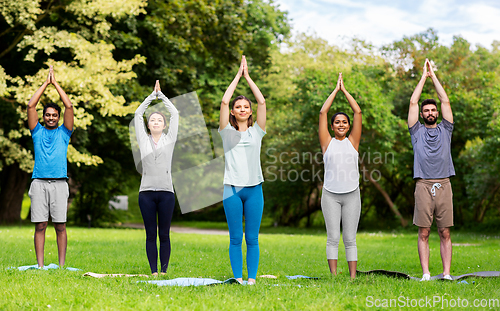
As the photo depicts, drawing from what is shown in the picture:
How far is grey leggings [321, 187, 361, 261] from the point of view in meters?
5.76

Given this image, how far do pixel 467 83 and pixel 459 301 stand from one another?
17.0 meters

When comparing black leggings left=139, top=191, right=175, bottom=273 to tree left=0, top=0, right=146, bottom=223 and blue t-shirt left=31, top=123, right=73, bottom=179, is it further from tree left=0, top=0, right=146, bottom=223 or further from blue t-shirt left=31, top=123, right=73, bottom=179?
tree left=0, top=0, right=146, bottom=223

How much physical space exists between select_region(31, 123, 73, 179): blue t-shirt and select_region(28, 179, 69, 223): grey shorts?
0.13 metres

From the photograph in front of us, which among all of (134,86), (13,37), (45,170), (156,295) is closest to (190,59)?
(134,86)

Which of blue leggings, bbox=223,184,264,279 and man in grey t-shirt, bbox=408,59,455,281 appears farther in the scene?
man in grey t-shirt, bbox=408,59,455,281

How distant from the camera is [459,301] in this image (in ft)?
14.8

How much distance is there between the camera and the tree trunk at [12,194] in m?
17.6

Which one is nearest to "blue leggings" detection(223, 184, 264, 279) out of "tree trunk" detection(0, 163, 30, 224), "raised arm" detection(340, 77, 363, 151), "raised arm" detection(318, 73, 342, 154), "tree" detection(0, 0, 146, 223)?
"raised arm" detection(318, 73, 342, 154)

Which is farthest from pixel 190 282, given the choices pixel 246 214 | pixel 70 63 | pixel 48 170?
pixel 70 63

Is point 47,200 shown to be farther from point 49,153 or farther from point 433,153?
point 433,153

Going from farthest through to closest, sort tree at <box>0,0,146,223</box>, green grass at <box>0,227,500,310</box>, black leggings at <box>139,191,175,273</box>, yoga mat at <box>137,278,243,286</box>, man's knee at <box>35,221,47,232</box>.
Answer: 1. tree at <box>0,0,146,223</box>
2. man's knee at <box>35,221,47,232</box>
3. black leggings at <box>139,191,175,273</box>
4. yoga mat at <box>137,278,243,286</box>
5. green grass at <box>0,227,500,310</box>

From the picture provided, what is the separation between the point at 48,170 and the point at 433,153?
17.5 feet

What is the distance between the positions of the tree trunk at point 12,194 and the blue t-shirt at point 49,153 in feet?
40.8

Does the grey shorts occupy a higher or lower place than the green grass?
higher
